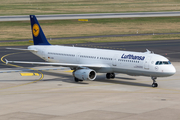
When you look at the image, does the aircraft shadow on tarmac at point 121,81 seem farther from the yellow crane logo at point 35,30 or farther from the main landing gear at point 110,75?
the yellow crane logo at point 35,30

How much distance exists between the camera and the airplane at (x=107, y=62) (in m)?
41.8

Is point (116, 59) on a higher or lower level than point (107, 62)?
higher

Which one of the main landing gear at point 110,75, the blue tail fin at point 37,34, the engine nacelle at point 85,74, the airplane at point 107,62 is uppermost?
the blue tail fin at point 37,34

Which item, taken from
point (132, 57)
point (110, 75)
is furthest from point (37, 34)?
point (132, 57)

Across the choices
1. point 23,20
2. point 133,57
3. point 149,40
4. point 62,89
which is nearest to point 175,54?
point 149,40

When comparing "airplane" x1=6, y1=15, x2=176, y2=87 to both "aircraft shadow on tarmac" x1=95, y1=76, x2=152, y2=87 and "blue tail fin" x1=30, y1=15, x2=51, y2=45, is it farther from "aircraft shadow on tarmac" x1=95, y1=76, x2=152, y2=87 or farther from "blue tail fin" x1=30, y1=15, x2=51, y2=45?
"blue tail fin" x1=30, y1=15, x2=51, y2=45

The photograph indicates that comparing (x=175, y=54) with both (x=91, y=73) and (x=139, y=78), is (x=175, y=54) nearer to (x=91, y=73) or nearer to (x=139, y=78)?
(x=139, y=78)

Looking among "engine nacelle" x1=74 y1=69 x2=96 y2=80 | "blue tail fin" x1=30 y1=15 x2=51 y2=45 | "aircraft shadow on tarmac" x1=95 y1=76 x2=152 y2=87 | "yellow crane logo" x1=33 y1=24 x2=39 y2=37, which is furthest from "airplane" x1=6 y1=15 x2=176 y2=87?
"yellow crane logo" x1=33 y1=24 x2=39 y2=37

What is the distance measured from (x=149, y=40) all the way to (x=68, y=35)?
25.1 metres

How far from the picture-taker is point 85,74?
1731 inches

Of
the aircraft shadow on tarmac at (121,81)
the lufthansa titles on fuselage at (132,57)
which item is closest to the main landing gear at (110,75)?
the aircraft shadow on tarmac at (121,81)

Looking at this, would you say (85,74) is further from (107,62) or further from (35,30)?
(35,30)

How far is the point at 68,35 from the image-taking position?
107m

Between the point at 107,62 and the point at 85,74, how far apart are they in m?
3.58
